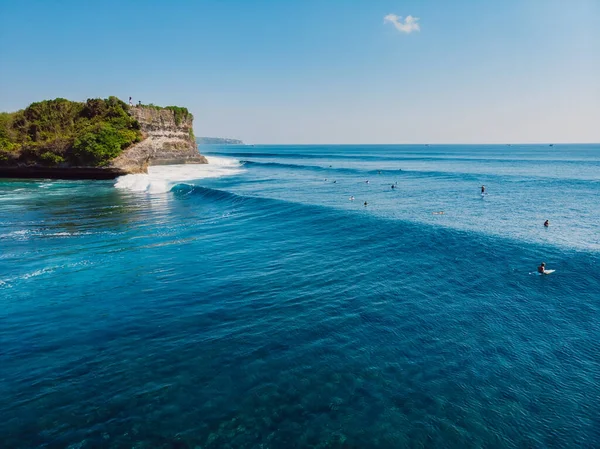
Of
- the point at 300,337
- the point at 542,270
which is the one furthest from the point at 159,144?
the point at 542,270

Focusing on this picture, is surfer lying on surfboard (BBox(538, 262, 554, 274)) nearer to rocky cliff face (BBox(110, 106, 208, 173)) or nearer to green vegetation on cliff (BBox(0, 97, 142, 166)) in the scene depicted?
rocky cliff face (BBox(110, 106, 208, 173))

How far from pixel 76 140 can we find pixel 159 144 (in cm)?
3219

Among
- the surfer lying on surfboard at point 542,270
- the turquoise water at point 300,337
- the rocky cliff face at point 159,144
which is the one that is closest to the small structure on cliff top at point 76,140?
the rocky cliff face at point 159,144

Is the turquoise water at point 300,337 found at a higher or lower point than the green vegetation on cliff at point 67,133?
lower

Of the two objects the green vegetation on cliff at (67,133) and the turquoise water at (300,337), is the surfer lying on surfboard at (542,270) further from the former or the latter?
the green vegetation on cliff at (67,133)

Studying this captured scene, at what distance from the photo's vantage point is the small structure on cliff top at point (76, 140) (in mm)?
69312

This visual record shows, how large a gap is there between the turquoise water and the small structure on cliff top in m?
43.0

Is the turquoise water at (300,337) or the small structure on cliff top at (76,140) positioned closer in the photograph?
the turquoise water at (300,337)

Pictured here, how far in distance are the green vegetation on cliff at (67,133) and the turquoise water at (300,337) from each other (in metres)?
43.2

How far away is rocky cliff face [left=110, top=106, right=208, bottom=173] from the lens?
241 feet

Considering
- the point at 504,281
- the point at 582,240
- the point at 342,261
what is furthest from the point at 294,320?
the point at 582,240

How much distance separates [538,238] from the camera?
92.9 ft

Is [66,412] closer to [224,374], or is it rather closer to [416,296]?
[224,374]

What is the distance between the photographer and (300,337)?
578 inches
